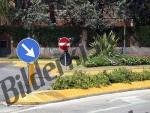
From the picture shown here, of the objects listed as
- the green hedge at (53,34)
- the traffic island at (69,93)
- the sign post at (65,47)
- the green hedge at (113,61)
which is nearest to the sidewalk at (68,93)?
the traffic island at (69,93)

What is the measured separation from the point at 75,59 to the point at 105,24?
5.87 metres

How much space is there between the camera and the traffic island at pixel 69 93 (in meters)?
17.2

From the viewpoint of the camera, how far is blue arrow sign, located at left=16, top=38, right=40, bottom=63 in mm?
17094

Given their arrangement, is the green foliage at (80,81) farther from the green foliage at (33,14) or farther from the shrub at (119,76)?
the green foliage at (33,14)

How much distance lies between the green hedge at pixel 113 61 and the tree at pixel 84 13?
25.5 ft

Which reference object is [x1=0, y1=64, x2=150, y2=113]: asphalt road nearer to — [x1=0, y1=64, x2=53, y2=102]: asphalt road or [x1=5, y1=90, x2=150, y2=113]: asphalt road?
[x1=5, y1=90, x2=150, y2=113]: asphalt road

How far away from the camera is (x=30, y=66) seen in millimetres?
17609

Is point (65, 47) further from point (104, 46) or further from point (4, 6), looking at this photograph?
point (4, 6)

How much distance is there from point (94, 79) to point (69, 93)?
6.25ft

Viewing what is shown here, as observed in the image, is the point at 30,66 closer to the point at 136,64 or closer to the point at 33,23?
the point at 136,64

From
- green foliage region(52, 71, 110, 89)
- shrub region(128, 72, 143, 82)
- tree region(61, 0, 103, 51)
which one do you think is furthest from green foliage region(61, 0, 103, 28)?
green foliage region(52, 71, 110, 89)

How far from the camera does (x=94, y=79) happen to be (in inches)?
792

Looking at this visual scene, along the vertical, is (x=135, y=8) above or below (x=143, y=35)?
above
